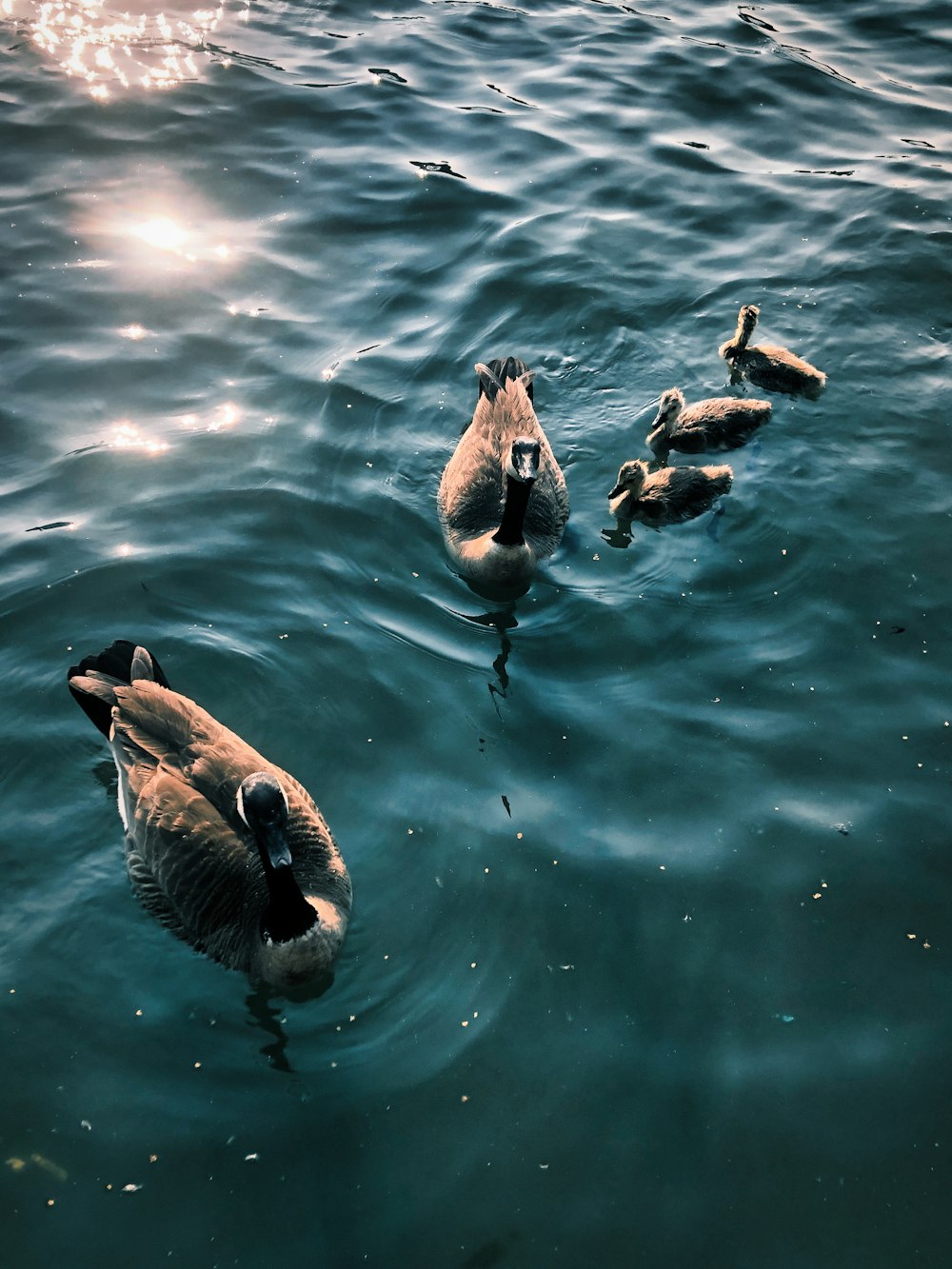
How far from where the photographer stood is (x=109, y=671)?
7.16 meters

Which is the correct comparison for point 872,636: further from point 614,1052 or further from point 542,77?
point 542,77

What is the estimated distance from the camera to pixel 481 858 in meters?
6.80

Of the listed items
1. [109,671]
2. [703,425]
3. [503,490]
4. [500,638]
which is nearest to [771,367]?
[703,425]

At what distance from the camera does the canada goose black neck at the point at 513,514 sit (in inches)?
331

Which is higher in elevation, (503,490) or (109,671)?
(503,490)

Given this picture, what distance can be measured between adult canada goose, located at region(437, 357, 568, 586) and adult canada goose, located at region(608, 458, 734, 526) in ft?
1.90

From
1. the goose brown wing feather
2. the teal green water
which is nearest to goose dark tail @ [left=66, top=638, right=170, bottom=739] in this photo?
the teal green water

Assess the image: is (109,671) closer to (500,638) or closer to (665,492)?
(500,638)

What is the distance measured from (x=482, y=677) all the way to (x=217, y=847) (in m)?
2.52

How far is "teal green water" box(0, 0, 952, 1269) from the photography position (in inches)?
216

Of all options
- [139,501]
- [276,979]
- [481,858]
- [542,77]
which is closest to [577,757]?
[481,858]

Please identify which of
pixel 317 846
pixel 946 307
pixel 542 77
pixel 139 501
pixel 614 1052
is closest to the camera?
pixel 614 1052

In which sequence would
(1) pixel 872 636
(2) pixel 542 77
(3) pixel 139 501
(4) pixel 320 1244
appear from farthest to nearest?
1. (2) pixel 542 77
2. (3) pixel 139 501
3. (1) pixel 872 636
4. (4) pixel 320 1244

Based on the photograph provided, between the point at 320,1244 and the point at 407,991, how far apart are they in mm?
1363
